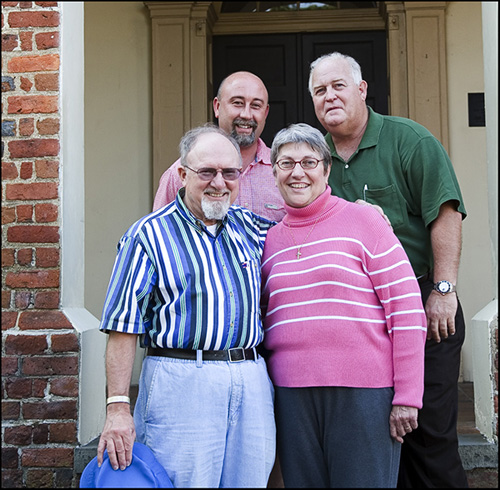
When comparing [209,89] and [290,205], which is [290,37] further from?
[290,205]

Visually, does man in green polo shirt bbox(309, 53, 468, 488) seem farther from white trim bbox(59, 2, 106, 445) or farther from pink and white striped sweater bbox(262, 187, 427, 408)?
white trim bbox(59, 2, 106, 445)

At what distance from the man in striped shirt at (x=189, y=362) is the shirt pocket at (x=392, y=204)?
2.63 ft

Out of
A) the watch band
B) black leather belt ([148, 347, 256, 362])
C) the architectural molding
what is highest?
the architectural molding

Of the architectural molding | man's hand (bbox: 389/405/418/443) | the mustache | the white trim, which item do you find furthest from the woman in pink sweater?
the architectural molding

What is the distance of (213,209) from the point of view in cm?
262

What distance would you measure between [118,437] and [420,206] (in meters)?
1.65

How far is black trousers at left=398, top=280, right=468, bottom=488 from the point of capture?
9.61 ft

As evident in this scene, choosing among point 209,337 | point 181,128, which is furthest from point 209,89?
point 209,337

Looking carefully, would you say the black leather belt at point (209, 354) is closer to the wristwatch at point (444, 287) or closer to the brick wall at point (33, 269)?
the wristwatch at point (444, 287)

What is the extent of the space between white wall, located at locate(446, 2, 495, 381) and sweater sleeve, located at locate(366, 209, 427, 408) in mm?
3561

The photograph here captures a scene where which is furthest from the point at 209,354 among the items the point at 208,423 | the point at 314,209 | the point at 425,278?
the point at 425,278

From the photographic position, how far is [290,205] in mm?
2775

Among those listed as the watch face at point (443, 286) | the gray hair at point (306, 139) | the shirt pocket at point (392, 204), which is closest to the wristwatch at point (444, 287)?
the watch face at point (443, 286)

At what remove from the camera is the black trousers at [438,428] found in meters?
2.93
